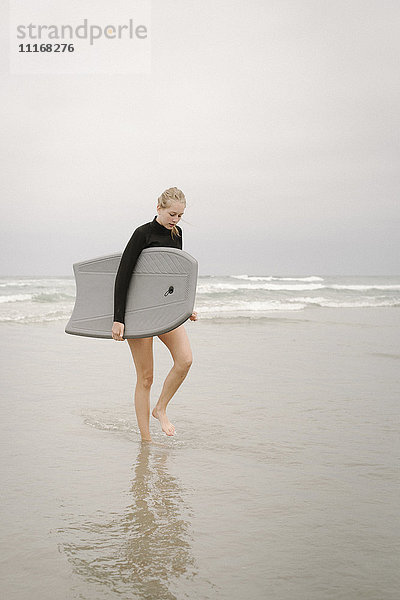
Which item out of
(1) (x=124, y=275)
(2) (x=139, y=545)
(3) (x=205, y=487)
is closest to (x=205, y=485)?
(3) (x=205, y=487)

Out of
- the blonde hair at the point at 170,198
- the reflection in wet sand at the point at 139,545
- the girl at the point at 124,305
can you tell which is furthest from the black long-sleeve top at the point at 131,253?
the reflection in wet sand at the point at 139,545

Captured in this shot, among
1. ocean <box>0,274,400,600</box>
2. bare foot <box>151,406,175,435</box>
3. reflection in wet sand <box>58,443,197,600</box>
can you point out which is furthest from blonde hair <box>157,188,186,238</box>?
reflection in wet sand <box>58,443,197,600</box>

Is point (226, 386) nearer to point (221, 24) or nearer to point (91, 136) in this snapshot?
point (221, 24)

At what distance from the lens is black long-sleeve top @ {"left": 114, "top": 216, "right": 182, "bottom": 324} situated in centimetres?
388

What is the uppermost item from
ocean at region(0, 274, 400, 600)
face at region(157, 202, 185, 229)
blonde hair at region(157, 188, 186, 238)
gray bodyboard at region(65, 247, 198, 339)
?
blonde hair at region(157, 188, 186, 238)

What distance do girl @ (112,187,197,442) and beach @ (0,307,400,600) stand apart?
10.1 inches

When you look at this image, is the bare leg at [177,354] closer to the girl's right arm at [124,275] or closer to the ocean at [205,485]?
the ocean at [205,485]

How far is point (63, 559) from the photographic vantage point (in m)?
2.48

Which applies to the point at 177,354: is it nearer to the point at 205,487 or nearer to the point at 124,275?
the point at 124,275

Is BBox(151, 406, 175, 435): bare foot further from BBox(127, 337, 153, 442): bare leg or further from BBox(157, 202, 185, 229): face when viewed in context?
BBox(157, 202, 185, 229): face

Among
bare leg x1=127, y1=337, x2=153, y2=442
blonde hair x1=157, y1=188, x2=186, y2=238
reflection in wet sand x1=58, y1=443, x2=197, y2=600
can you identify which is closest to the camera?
reflection in wet sand x1=58, y1=443, x2=197, y2=600

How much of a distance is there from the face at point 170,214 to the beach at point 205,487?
1.38 meters

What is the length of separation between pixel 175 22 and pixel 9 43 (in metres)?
5.51

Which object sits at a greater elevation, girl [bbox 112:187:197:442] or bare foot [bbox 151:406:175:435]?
girl [bbox 112:187:197:442]
